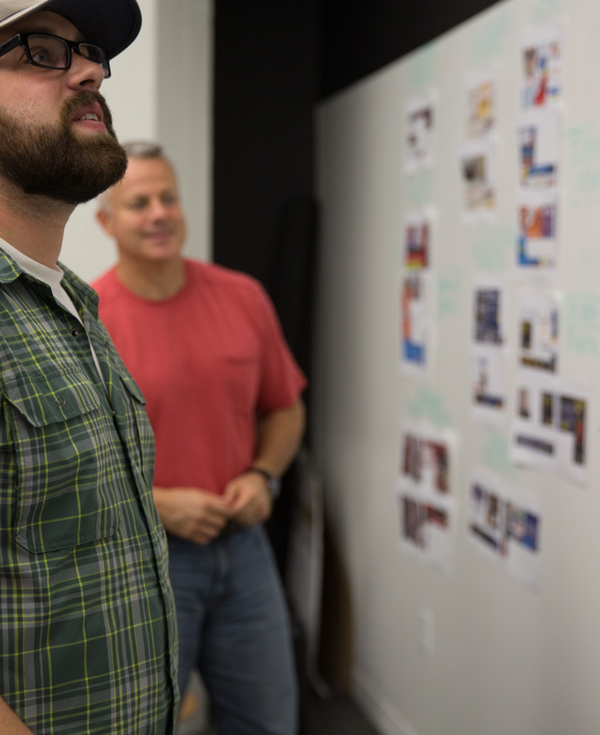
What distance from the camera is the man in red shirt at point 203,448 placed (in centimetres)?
170

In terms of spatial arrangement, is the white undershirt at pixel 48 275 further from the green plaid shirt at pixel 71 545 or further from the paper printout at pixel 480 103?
the paper printout at pixel 480 103

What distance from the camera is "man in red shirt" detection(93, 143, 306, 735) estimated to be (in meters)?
1.70

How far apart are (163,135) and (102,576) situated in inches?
75.5

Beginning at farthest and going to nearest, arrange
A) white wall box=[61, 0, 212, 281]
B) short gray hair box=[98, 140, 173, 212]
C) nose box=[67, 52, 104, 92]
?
A: white wall box=[61, 0, 212, 281] < short gray hair box=[98, 140, 173, 212] < nose box=[67, 52, 104, 92]

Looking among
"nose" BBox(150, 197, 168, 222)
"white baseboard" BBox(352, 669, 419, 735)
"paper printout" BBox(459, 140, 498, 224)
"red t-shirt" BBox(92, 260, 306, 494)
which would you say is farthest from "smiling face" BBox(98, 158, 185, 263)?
Result: "white baseboard" BBox(352, 669, 419, 735)

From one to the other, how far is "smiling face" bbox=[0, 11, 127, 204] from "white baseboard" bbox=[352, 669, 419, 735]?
7.27 ft

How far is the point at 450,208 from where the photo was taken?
2.22 meters

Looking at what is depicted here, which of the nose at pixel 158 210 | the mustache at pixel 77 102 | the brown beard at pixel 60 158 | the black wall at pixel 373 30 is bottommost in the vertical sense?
the brown beard at pixel 60 158

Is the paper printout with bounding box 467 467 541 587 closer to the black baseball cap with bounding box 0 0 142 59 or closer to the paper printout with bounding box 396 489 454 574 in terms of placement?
the paper printout with bounding box 396 489 454 574

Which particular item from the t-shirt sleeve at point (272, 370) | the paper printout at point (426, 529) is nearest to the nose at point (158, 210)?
the t-shirt sleeve at point (272, 370)

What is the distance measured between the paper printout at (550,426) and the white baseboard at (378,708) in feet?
3.99

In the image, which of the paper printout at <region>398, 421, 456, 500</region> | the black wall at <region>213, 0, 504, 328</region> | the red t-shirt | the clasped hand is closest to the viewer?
the clasped hand

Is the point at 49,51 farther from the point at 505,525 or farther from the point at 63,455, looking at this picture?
the point at 505,525

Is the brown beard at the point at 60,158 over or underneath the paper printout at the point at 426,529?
over
